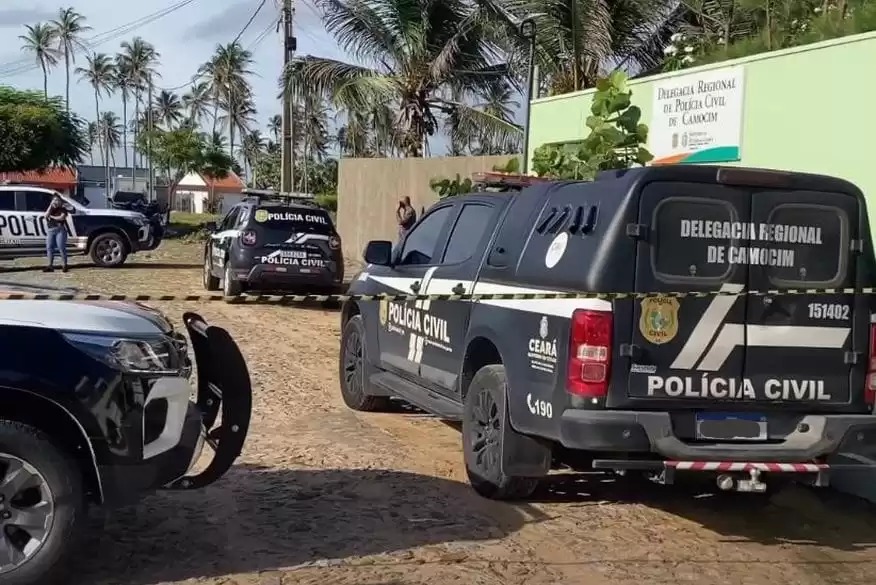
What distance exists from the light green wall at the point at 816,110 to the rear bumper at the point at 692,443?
10.3 feet

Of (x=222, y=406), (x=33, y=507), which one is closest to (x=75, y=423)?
(x=33, y=507)

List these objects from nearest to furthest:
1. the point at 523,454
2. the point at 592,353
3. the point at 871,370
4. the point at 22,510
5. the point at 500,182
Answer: the point at 22,510, the point at 592,353, the point at 871,370, the point at 523,454, the point at 500,182

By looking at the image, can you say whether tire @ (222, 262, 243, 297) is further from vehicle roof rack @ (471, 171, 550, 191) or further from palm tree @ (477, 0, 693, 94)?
vehicle roof rack @ (471, 171, 550, 191)

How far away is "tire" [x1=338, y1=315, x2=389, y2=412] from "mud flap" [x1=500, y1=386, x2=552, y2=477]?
9.43ft

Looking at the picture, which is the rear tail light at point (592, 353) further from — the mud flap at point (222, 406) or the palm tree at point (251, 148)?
the palm tree at point (251, 148)

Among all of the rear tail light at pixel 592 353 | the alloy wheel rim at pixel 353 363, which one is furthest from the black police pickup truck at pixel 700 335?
the alloy wheel rim at pixel 353 363

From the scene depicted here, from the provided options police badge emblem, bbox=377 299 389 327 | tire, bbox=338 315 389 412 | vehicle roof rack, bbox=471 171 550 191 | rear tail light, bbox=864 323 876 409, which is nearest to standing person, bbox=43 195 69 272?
tire, bbox=338 315 389 412

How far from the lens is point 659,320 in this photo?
229 inches

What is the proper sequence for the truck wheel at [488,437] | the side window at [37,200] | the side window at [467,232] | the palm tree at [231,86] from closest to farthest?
the truck wheel at [488,437] < the side window at [467,232] < the side window at [37,200] < the palm tree at [231,86]

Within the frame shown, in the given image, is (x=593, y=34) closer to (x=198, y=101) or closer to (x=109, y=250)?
(x=109, y=250)

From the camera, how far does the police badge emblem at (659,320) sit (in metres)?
5.80

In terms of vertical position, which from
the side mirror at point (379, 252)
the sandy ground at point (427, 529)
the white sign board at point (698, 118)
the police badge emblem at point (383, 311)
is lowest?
the sandy ground at point (427, 529)

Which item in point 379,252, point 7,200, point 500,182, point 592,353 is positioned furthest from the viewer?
point 7,200

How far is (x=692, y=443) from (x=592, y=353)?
737 millimetres
